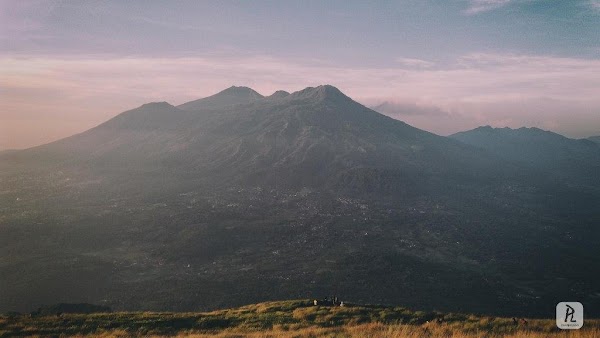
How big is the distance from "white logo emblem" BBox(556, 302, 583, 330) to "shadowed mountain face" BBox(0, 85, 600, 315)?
3425 cm

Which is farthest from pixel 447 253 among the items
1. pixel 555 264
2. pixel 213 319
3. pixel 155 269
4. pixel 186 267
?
pixel 213 319

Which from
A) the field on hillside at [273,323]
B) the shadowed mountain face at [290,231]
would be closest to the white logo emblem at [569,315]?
the field on hillside at [273,323]

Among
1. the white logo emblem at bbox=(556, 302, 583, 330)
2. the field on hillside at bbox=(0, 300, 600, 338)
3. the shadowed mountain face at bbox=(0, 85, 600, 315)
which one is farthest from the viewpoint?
the shadowed mountain face at bbox=(0, 85, 600, 315)

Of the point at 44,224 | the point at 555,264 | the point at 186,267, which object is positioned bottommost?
the point at 555,264

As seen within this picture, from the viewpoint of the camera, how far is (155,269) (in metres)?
68.6

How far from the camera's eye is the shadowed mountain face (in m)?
60.4

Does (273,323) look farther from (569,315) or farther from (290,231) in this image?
(290,231)

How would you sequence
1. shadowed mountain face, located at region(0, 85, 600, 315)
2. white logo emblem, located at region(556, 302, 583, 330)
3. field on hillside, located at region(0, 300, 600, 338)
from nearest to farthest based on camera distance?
1. white logo emblem, located at region(556, 302, 583, 330)
2. field on hillside, located at region(0, 300, 600, 338)
3. shadowed mountain face, located at region(0, 85, 600, 315)

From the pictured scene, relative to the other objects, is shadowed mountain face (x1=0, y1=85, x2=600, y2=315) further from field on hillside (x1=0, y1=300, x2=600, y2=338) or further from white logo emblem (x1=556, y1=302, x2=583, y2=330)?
white logo emblem (x1=556, y1=302, x2=583, y2=330)

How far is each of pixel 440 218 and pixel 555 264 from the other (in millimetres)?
32708

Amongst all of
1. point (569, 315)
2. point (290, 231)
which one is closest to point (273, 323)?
point (569, 315)

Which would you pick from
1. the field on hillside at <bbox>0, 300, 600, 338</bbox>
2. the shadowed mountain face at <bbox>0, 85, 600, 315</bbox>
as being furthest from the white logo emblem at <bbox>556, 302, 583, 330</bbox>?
the shadowed mountain face at <bbox>0, 85, 600, 315</bbox>

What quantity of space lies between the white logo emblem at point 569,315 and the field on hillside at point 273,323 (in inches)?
19.4

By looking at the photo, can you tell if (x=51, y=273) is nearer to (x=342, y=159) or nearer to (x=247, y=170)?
(x=247, y=170)
